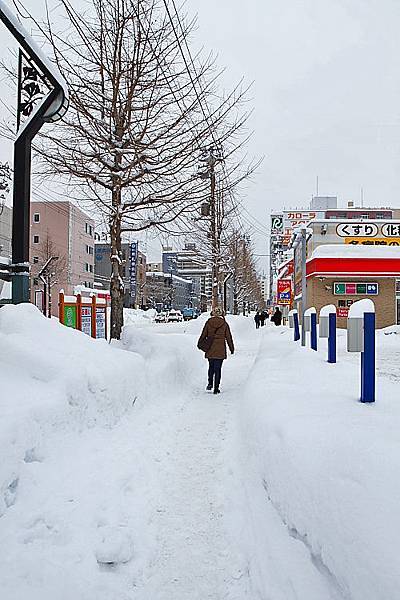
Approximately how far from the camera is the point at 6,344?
18.8 ft

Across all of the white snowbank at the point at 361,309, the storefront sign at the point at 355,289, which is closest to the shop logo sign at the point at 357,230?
the storefront sign at the point at 355,289

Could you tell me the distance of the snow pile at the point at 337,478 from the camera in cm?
261

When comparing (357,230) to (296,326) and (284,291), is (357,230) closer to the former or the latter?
(284,291)

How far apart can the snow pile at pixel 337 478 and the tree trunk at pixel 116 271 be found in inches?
279

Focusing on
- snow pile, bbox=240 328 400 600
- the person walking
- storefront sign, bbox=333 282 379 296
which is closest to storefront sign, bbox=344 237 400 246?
storefront sign, bbox=333 282 379 296

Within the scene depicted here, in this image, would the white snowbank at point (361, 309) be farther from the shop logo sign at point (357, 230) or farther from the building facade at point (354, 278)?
the shop logo sign at point (357, 230)

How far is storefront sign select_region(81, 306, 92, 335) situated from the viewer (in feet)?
46.7

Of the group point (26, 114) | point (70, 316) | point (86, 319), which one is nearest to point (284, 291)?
point (86, 319)

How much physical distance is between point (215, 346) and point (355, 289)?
22516 millimetres

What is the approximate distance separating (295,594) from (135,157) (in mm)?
10434

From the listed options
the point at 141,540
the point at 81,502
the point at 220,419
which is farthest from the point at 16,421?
the point at 220,419

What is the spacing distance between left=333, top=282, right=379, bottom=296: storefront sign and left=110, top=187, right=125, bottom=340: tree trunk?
2089 cm

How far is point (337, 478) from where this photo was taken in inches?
130

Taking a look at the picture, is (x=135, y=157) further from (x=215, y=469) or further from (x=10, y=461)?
(x=10, y=461)
